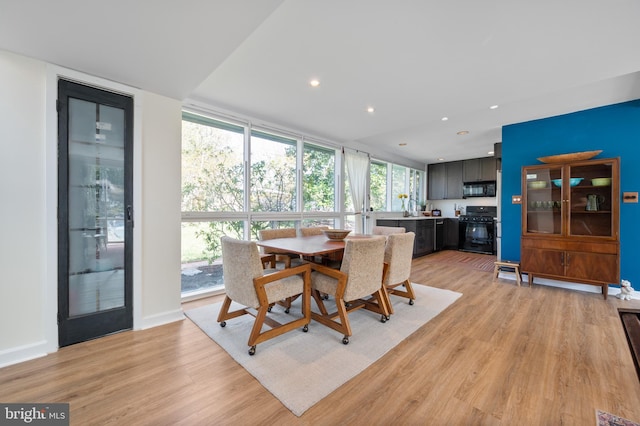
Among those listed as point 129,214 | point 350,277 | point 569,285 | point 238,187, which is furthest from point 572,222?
Answer: point 129,214

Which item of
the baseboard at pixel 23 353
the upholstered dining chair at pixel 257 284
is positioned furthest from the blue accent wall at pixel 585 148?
the baseboard at pixel 23 353

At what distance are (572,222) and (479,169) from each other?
3341 millimetres

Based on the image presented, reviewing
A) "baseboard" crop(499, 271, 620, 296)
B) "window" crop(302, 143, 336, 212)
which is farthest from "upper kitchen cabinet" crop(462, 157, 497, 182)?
"window" crop(302, 143, 336, 212)

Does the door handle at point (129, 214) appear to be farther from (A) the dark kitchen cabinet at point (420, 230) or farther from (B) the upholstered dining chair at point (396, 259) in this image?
(A) the dark kitchen cabinet at point (420, 230)

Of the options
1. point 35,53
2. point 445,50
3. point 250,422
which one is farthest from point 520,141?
point 35,53

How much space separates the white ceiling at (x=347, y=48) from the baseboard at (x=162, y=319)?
2.19 m

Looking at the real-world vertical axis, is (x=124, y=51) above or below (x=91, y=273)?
above

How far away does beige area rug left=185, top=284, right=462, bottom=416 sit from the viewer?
1.60 m

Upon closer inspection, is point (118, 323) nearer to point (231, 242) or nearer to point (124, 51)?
point (231, 242)

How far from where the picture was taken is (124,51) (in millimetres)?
1833

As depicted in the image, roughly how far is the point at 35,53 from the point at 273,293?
2500mm

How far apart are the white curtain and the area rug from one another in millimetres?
4118

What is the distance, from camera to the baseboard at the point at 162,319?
2409 mm

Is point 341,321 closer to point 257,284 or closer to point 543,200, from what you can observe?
point 257,284
